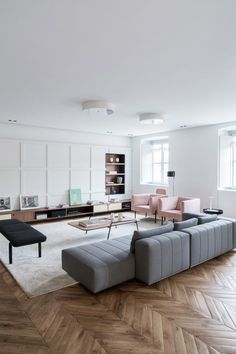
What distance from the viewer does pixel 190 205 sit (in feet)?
20.8

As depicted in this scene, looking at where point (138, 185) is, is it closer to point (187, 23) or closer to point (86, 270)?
point (86, 270)

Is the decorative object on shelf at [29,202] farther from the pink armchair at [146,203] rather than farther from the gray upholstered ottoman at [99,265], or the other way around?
the gray upholstered ottoman at [99,265]

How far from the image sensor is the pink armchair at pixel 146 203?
7121mm

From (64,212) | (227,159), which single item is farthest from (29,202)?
(227,159)

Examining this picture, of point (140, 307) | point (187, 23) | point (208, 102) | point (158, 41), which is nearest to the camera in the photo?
point (187, 23)

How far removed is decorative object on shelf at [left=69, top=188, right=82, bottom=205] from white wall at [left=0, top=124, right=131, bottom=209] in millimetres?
141

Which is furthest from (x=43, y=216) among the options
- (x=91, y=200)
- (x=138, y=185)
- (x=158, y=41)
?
(x=158, y=41)

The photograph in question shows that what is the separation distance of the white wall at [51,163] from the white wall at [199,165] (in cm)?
234

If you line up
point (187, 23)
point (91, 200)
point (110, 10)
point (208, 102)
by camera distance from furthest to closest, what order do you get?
point (91, 200)
point (208, 102)
point (187, 23)
point (110, 10)

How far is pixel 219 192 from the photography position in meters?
6.67

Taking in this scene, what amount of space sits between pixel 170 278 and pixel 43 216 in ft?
14.6

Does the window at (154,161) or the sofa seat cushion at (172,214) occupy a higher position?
the window at (154,161)

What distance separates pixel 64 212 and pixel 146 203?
2528 mm

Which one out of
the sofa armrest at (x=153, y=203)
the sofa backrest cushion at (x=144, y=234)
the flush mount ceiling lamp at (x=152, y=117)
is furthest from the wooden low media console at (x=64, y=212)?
the sofa backrest cushion at (x=144, y=234)
